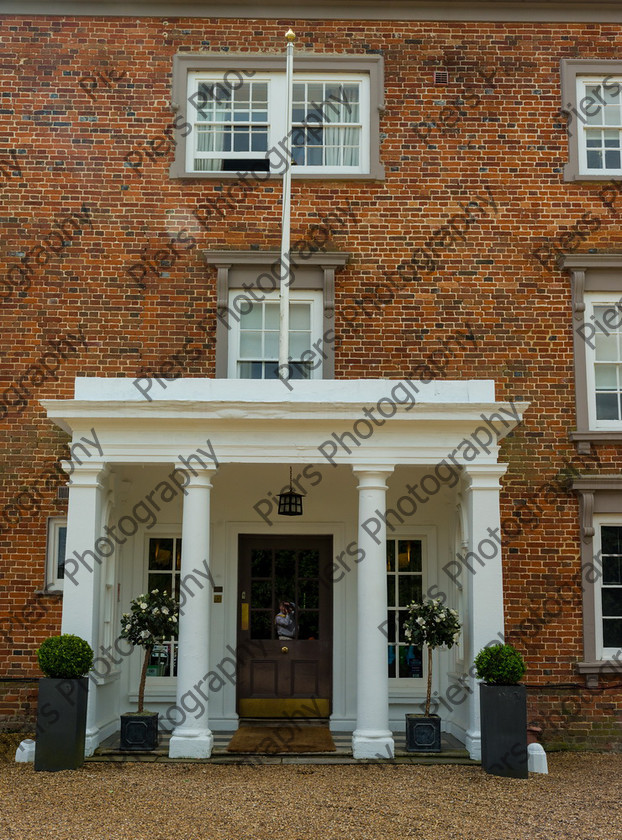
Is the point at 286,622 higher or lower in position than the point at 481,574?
lower

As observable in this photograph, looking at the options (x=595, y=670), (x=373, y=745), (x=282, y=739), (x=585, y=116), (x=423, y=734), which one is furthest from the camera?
(x=585, y=116)

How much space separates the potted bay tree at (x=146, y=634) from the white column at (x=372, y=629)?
224 cm

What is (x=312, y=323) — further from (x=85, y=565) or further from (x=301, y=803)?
(x=301, y=803)

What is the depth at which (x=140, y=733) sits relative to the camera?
10984 millimetres

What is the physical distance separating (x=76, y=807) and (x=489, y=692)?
4296 mm

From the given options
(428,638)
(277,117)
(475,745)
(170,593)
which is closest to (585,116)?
(277,117)

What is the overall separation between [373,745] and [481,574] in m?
2.22

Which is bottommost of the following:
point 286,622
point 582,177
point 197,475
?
point 286,622

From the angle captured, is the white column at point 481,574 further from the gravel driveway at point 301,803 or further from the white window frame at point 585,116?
the white window frame at point 585,116

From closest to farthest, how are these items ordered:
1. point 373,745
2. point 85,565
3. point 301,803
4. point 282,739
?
point 301,803, point 373,745, point 85,565, point 282,739

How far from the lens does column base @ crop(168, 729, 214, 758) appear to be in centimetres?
1059

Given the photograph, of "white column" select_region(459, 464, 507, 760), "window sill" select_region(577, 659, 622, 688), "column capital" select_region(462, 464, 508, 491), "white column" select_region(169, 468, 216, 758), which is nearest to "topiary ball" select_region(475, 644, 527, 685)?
"white column" select_region(459, 464, 507, 760)

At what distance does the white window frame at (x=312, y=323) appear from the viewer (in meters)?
13.3

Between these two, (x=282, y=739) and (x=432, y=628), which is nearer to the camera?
(x=432, y=628)
